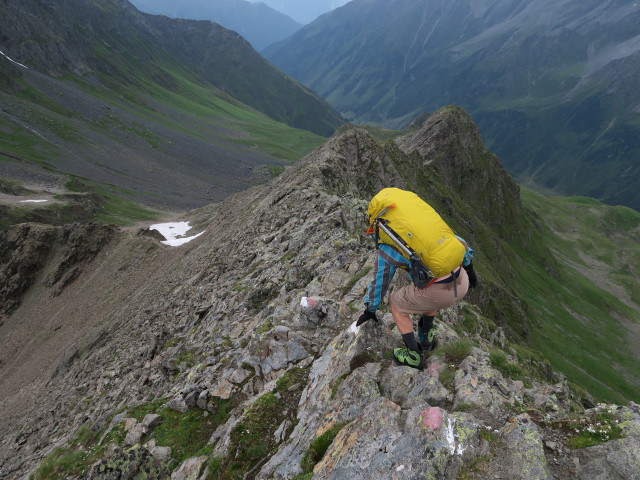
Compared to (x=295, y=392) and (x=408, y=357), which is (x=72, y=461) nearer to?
(x=295, y=392)

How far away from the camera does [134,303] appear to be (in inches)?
1361

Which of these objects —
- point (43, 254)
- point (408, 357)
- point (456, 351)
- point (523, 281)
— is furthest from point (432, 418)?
point (523, 281)

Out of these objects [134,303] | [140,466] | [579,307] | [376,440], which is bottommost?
[579,307]

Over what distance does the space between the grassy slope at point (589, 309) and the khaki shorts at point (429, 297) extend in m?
64.4

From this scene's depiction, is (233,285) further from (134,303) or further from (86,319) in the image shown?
(86,319)

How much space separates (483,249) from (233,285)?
63689 mm

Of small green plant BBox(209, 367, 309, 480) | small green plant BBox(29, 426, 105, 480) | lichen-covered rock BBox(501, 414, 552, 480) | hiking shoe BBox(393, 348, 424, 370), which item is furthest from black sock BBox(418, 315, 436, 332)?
small green plant BBox(29, 426, 105, 480)

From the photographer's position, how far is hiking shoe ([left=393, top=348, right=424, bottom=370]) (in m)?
9.88

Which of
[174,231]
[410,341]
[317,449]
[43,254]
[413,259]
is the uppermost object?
[413,259]

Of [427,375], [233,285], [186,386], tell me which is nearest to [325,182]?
[233,285]

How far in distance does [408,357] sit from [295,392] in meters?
3.60

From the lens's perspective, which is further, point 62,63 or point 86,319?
point 62,63

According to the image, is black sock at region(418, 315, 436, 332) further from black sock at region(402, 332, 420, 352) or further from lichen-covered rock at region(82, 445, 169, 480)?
lichen-covered rock at region(82, 445, 169, 480)

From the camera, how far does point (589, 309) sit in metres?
107
